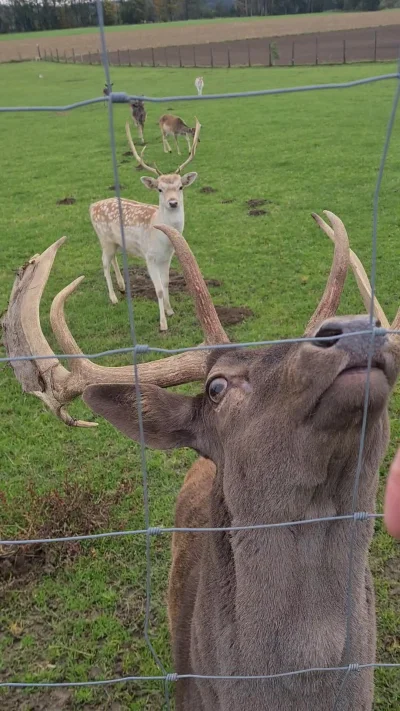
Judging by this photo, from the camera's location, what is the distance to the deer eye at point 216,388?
7.89 ft

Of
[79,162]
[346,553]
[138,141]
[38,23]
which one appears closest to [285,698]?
[346,553]

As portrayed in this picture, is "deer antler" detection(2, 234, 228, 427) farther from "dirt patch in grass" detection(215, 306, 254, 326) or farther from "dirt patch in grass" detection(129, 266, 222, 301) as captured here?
"dirt patch in grass" detection(129, 266, 222, 301)

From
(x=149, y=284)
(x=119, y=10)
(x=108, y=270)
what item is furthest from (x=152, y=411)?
(x=119, y=10)

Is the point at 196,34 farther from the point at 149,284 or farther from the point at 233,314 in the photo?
the point at 233,314

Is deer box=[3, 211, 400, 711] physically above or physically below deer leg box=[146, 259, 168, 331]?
above

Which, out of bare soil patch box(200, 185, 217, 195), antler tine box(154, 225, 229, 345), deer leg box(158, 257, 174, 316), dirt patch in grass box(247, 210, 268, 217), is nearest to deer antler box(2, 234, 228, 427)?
antler tine box(154, 225, 229, 345)

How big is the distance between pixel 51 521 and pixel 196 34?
6723cm

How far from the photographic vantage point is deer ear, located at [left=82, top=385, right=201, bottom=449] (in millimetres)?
2539

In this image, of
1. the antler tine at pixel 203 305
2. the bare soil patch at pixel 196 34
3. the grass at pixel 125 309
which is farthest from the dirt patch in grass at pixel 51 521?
the bare soil patch at pixel 196 34

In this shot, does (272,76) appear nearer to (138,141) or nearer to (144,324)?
(138,141)

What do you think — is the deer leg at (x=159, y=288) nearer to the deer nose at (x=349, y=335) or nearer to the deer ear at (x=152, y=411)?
the deer ear at (x=152, y=411)

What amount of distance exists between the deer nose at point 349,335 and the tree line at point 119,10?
2796 inches

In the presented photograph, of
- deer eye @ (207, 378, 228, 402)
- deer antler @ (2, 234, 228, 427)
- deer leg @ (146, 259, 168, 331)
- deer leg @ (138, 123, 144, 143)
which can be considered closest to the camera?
deer eye @ (207, 378, 228, 402)

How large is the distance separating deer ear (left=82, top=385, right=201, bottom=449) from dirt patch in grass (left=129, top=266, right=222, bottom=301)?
592cm
